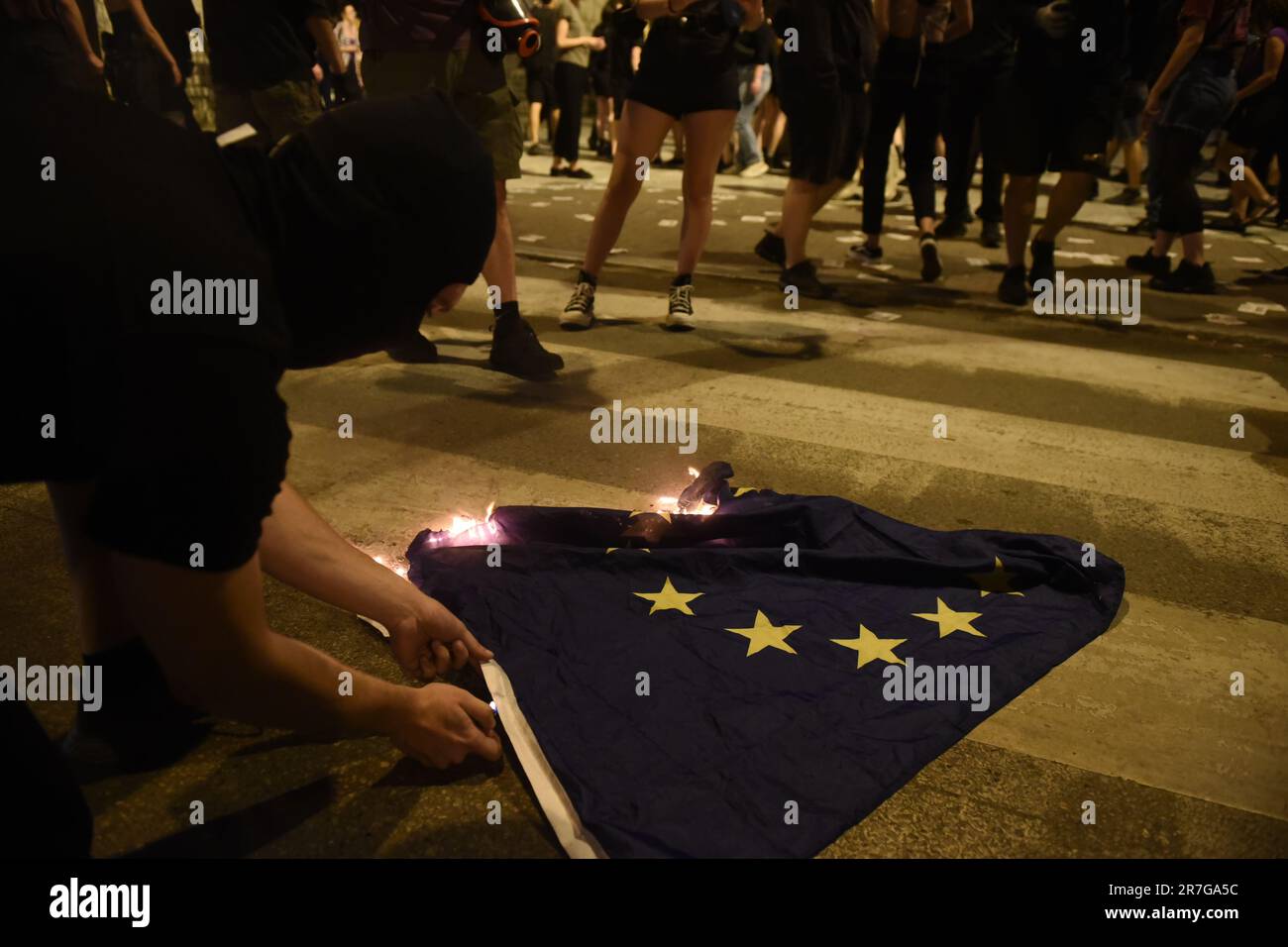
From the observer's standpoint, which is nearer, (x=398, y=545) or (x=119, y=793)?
(x=119, y=793)

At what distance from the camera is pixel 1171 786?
200cm

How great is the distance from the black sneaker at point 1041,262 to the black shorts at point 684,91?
213cm

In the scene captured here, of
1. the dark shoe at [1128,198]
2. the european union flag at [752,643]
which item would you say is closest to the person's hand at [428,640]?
the european union flag at [752,643]

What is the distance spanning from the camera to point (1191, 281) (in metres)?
6.29

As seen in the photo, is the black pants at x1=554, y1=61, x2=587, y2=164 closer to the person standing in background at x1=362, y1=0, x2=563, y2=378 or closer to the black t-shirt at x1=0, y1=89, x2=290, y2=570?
the person standing in background at x1=362, y1=0, x2=563, y2=378

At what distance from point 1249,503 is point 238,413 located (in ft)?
10.1

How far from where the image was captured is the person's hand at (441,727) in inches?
70.8

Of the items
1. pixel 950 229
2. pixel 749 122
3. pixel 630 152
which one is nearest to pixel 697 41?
pixel 630 152

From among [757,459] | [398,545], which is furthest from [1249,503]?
[398,545]

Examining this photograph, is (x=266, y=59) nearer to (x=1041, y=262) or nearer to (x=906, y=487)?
(x=906, y=487)

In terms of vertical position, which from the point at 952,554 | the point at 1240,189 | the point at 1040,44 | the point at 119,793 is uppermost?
the point at 1040,44

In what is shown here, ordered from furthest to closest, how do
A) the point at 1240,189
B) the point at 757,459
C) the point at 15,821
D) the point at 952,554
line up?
the point at 1240,189, the point at 757,459, the point at 952,554, the point at 15,821

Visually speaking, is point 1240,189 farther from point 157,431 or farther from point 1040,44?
point 157,431

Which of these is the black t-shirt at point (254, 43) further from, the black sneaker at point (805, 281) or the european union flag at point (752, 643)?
the european union flag at point (752, 643)
